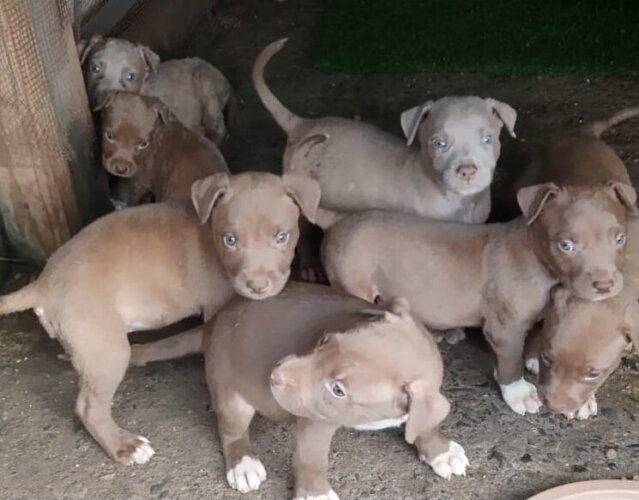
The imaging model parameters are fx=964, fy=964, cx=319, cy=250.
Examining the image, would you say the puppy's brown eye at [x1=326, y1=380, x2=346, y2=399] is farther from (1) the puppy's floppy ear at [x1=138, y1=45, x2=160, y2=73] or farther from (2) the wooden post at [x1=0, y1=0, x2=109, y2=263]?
(1) the puppy's floppy ear at [x1=138, y1=45, x2=160, y2=73]

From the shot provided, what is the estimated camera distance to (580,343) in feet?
12.7

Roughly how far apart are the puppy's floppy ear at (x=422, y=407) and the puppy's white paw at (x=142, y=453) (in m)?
1.29

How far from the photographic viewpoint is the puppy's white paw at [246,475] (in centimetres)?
393

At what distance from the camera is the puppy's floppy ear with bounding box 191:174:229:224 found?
412 centimetres

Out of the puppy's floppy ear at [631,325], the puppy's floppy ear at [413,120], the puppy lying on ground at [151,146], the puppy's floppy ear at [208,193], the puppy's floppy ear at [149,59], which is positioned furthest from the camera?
the puppy's floppy ear at [149,59]

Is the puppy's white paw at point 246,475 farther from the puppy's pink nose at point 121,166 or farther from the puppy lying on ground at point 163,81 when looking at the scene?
the puppy lying on ground at point 163,81

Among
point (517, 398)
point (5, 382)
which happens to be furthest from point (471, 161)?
point (5, 382)

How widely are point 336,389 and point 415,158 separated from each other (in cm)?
191

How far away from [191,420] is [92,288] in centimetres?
77

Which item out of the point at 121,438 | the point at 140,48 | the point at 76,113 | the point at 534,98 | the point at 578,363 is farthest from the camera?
the point at 534,98

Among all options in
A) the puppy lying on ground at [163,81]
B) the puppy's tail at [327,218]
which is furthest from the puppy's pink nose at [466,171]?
the puppy lying on ground at [163,81]

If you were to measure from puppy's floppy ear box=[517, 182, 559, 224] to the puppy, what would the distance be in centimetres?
47

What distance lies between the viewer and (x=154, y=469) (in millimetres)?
4086

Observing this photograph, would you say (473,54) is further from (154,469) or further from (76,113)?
(154,469)
